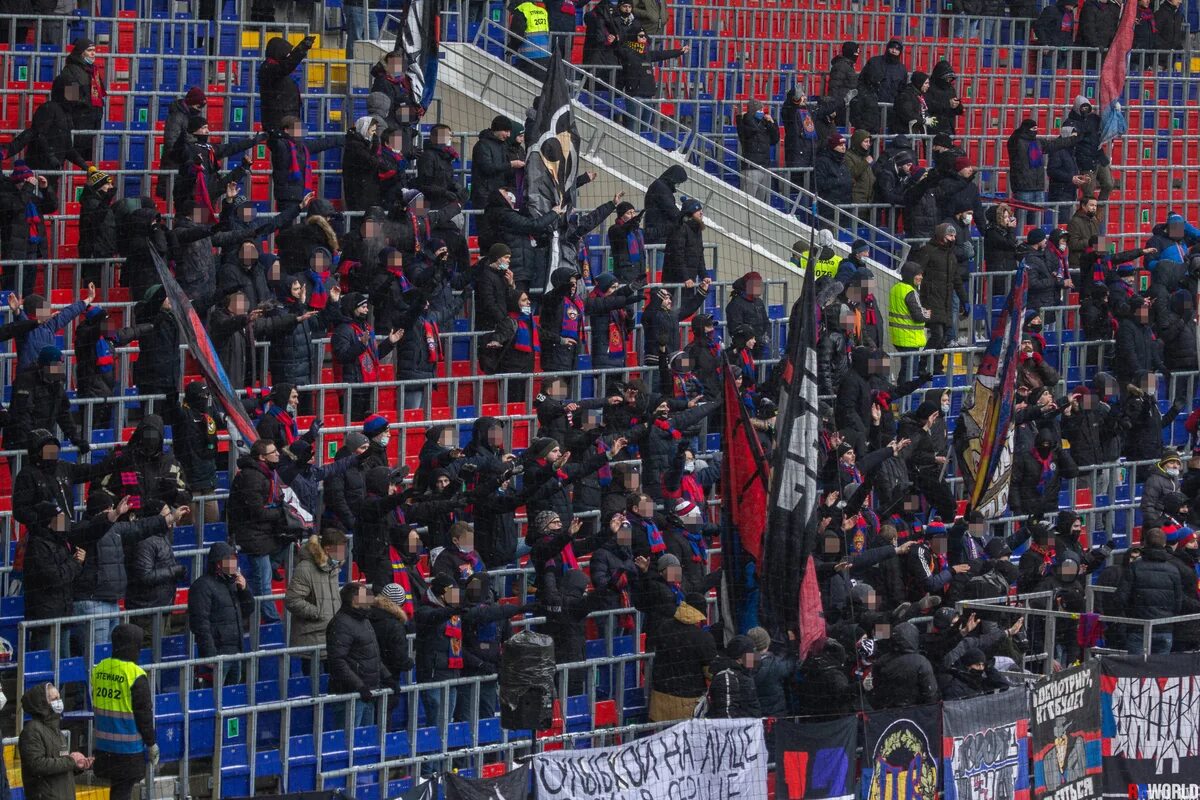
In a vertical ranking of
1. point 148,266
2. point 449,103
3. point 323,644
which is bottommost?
point 323,644

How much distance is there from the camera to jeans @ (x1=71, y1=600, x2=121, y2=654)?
51.8ft

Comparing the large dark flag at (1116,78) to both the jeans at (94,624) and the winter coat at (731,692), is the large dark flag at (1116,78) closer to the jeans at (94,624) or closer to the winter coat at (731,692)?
the winter coat at (731,692)

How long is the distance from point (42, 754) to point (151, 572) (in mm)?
2142

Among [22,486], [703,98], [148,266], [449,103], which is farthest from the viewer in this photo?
[703,98]

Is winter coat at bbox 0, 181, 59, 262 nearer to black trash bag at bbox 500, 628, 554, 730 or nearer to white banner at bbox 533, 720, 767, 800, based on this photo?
black trash bag at bbox 500, 628, 554, 730

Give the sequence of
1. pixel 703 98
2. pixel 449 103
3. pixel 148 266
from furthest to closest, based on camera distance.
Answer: pixel 703 98 < pixel 449 103 < pixel 148 266

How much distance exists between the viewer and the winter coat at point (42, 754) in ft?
45.9

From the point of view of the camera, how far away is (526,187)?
21.0 m

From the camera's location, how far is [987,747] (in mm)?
16234

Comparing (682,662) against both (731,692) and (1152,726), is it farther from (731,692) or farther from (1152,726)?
(1152,726)

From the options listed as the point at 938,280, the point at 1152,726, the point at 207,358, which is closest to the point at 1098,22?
the point at 938,280

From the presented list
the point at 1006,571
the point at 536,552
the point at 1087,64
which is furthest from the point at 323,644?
the point at 1087,64

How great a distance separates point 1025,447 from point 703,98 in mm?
5922

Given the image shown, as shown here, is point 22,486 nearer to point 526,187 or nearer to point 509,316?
point 509,316
